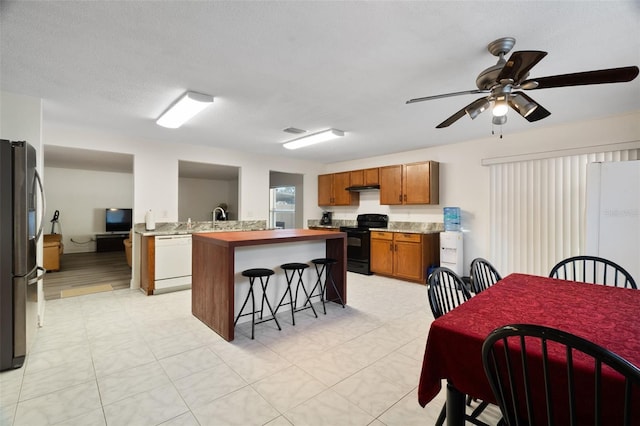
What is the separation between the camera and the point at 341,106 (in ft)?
10.5

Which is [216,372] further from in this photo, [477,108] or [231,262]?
[477,108]

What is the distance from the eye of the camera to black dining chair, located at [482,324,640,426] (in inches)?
33.9

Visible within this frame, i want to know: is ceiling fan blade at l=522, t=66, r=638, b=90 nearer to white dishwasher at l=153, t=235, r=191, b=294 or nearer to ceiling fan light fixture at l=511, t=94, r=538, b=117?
ceiling fan light fixture at l=511, t=94, r=538, b=117

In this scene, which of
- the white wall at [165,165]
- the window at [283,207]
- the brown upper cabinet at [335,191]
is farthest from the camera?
the window at [283,207]

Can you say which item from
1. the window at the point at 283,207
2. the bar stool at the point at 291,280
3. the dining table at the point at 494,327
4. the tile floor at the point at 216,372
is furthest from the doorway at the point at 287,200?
the dining table at the point at 494,327

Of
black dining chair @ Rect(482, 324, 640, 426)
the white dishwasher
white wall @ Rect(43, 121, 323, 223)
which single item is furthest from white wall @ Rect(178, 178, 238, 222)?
black dining chair @ Rect(482, 324, 640, 426)

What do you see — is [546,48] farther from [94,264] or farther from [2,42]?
[94,264]

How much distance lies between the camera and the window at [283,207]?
313 inches

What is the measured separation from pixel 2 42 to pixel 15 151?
738 millimetres

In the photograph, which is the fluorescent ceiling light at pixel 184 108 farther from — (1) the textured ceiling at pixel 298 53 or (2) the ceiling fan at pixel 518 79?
(2) the ceiling fan at pixel 518 79

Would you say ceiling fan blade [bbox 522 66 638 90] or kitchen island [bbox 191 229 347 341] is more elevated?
ceiling fan blade [bbox 522 66 638 90]

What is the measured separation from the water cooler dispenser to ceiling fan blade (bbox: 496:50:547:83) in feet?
10.6

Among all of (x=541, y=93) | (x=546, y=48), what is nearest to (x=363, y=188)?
(x=541, y=93)

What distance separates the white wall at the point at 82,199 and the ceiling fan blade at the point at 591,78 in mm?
9806
